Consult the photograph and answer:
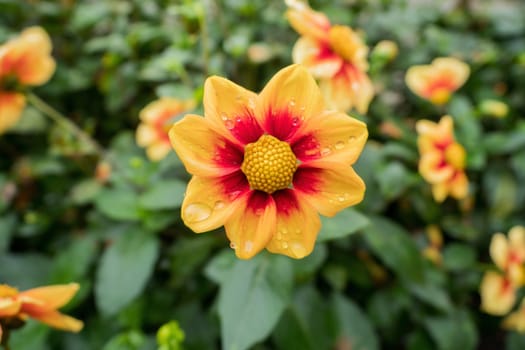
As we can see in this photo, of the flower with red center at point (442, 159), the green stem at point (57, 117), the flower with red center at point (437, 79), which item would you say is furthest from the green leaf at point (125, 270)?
the flower with red center at point (437, 79)

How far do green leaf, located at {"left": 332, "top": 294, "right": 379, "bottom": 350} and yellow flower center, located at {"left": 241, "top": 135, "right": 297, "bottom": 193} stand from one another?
72 cm

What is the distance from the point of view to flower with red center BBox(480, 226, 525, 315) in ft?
4.17

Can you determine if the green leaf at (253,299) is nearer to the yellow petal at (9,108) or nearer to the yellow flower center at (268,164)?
the yellow flower center at (268,164)

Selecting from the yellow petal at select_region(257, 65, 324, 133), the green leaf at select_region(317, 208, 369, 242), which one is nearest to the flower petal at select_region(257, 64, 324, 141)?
the yellow petal at select_region(257, 65, 324, 133)

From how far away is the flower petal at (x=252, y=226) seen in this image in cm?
61

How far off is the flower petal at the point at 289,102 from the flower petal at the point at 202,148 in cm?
7

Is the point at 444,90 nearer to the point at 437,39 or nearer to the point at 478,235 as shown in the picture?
the point at 437,39

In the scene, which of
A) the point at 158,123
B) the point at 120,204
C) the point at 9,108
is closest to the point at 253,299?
the point at 120,204

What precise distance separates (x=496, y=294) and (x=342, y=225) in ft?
2.43

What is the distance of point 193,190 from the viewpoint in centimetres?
61

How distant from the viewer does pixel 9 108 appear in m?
1.07

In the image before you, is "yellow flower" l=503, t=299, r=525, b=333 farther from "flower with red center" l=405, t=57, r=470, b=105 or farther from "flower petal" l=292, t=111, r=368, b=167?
"flower petal" l=292, t=111, r=368, b=167

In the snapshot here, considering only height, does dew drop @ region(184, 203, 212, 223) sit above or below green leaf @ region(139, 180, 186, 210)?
above

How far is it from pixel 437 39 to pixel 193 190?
4.49 feet
